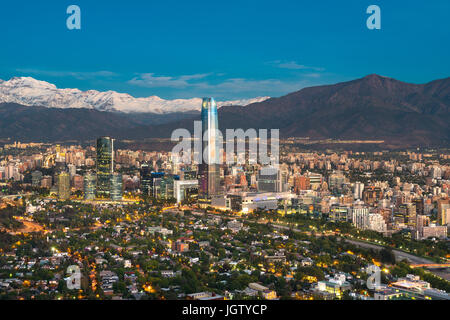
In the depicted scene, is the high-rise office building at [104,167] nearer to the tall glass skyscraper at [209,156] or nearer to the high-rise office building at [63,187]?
the high-rise office building at [63,187]

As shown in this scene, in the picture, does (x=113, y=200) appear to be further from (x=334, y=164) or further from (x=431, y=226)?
(x=334, y=164)

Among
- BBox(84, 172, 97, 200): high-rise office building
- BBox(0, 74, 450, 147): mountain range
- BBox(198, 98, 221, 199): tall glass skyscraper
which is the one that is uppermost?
BBox(0, 74, 450, 147): mountain range

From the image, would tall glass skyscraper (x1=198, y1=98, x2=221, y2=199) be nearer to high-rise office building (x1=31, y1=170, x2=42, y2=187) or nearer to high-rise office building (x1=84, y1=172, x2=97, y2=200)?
high-rise office building (x1=84, y1=172, x2=97, y2=200)

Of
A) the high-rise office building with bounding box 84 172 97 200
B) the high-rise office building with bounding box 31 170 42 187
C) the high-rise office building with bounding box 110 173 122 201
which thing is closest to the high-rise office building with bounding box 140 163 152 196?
the high-rise office building with bounding box 110 173 122 201

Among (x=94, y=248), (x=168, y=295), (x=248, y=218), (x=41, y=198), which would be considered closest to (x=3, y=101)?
(x=41, y=198)

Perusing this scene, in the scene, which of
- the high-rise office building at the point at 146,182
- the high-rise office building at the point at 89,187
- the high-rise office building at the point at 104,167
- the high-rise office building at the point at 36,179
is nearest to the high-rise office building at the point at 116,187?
the high-rise office building at the point at 104,167

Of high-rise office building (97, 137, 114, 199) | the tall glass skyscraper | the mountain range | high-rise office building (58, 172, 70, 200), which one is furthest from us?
the mountain range

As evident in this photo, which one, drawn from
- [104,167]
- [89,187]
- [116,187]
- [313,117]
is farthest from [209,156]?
[313,117]
